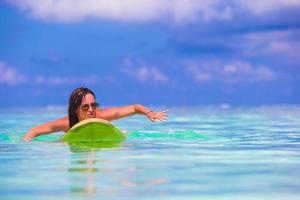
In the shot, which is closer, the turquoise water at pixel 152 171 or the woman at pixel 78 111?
the turquoise water at pixel 152 171

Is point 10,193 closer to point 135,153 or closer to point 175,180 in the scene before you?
point 175,180

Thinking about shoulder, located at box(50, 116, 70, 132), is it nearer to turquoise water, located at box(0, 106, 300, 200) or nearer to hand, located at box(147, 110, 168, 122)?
turquoise water, located at box(0, 106, 300, 200)

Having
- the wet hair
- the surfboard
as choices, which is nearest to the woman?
the wet hair

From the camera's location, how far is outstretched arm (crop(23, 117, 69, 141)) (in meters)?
10.1

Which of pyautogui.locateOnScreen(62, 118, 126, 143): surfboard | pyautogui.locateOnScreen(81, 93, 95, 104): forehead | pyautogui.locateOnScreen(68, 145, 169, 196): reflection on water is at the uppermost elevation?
pyautogui.locateOnScreen(81, 93, 95, 104): forehead

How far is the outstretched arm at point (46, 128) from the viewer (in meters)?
10.1

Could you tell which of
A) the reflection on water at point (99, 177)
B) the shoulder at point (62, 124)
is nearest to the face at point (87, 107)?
the shoulder at point (62, 124)

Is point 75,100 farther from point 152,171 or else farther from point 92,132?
point 152,171

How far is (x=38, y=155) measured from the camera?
7883 mm

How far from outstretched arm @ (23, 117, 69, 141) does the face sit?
1.52 ft

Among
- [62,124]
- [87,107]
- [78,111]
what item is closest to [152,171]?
[87,107]

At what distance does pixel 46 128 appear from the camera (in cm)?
1007

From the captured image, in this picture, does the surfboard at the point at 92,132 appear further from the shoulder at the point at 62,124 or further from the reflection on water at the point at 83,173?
the reflection on water at the point at 83,173

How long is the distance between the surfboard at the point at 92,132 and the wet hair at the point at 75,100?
0.46 meters
